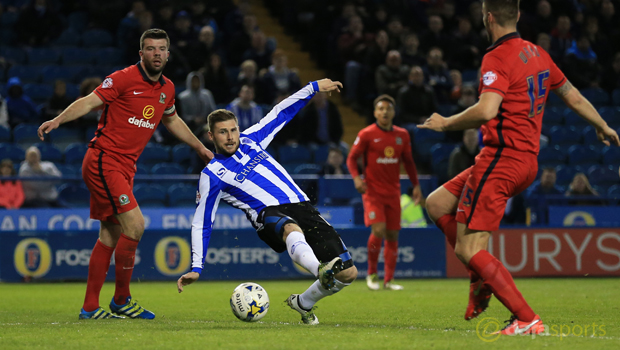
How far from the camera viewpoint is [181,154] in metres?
13.3

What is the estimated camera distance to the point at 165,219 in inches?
469

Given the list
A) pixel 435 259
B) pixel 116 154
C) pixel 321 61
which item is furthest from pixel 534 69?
pixel 321 61

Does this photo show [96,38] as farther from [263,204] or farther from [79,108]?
[263,204]

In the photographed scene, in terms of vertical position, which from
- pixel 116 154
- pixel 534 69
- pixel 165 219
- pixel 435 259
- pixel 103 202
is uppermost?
pixel 534 69

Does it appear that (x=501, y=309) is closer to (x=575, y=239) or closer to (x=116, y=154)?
(x=116, y=154)

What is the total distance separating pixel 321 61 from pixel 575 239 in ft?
25.5

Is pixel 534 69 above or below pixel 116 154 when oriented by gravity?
above

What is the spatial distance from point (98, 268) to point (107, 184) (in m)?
0.78

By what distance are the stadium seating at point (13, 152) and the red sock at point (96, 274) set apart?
21.6ft

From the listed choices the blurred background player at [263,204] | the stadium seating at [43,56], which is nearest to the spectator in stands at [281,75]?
the stadium seating at [43,56]

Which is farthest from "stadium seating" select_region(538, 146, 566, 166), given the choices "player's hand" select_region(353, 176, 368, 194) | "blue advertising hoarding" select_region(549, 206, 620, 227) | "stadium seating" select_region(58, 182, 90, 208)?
"stadium seating" select_region(58, 182, 90, 208)

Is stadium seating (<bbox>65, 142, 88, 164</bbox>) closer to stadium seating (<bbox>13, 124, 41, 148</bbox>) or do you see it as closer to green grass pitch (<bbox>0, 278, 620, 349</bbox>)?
stadium seating (<bbox>13, 124, 41, 148</bbox>)

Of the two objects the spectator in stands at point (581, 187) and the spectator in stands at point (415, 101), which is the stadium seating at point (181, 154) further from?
the spectator in stands at point (581, 187)

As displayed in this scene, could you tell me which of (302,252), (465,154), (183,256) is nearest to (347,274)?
(302,252)
